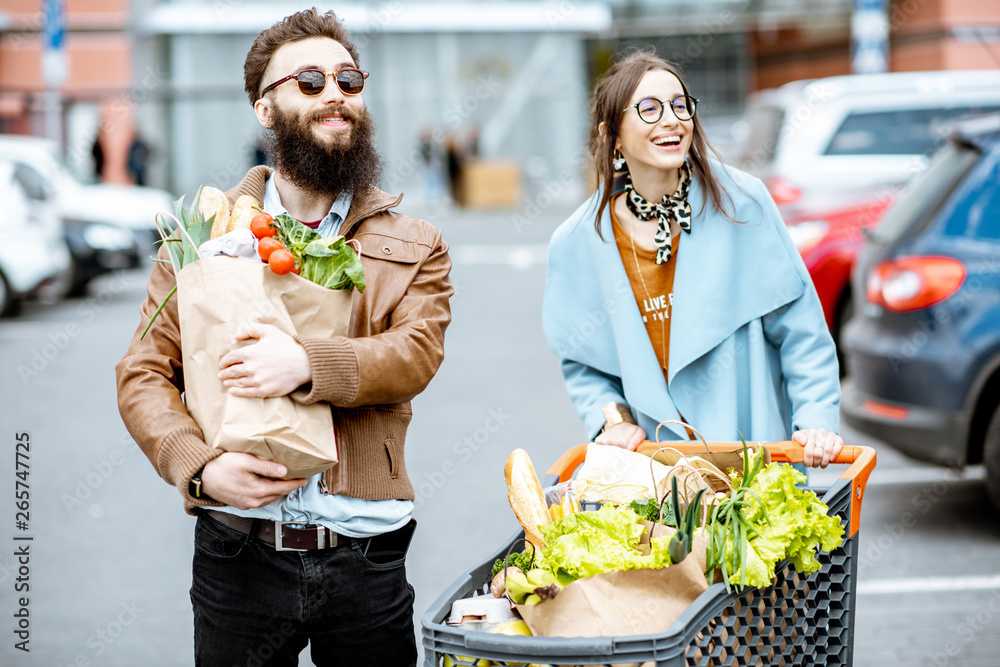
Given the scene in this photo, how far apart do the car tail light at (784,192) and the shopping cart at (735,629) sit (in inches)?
259

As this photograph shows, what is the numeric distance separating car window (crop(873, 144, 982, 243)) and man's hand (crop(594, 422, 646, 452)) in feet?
11.5

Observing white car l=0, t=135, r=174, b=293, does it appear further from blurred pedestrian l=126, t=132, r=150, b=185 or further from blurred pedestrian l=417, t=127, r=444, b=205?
blurred pedestrian l=417, t=127, r=444, b=205

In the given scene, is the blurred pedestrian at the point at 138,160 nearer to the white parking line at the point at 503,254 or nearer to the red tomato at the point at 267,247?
the white parking line at the point at 503,254

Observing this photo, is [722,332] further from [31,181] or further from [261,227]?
[31,181]

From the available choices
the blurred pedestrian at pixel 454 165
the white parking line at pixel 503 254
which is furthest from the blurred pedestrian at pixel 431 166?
the white parking line at pixel 503 254

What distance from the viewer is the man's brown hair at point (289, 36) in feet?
8.74

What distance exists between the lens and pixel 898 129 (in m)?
9.72

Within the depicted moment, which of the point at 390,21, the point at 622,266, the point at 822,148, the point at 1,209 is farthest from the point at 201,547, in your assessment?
the point at 390,21

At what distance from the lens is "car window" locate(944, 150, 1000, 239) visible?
561 cm

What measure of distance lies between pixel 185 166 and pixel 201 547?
29.2 meters

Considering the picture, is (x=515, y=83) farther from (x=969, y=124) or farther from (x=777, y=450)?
(x=777, y=450)

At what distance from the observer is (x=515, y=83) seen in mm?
30812

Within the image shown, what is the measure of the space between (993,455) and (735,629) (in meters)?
3.81

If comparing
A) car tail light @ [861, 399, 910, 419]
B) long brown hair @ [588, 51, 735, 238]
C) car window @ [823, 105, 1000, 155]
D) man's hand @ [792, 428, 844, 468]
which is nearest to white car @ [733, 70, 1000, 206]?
car window @ [823, 105, 1000, 155]
